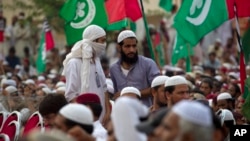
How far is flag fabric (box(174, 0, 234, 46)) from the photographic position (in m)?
17.7

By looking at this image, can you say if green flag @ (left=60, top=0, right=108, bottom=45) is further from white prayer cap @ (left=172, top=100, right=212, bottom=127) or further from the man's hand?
white prayer cap @ (left=172, top=100, right=212, bottom=127)

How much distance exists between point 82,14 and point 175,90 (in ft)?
22.2

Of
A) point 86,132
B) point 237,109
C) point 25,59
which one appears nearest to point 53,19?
point 25,59

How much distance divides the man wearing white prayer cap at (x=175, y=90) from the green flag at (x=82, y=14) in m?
6.42

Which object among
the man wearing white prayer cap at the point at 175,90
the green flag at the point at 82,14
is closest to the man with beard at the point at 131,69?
the man wearing white prayer cap at the point at 175,90

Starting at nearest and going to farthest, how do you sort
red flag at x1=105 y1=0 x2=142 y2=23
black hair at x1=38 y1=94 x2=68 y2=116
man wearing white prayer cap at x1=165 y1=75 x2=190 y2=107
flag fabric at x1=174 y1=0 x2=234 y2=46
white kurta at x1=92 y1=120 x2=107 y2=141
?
1. white kurta at x1=92 y1=120 x2=107 y2=141
2. black hair at x1=38 y1=94 x2=68 y2=116
3. man wearing white prayer cap at x1=165 y1=75 x2=190 y2=107
4. flag fabric at x1=174 y1=0 x2=234 y2=46
5. red flag at x1=105 y1=0 x2=142 y2=23

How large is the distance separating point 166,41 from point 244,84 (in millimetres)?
16664

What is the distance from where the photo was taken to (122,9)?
18891 mm

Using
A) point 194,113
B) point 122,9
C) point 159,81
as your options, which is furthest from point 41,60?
point 194,113

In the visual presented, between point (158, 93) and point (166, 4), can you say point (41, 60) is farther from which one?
point (158, 93)

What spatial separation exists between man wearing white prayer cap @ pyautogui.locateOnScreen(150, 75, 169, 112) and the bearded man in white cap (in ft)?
2.76

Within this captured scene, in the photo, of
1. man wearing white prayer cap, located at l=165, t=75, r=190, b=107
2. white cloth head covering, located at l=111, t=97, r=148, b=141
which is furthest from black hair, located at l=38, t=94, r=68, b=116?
white cloth head covering, located at l=111, t=97, r=148, b=141

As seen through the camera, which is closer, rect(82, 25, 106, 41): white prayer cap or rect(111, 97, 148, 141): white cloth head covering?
rect(111, 97, 148, 141): white cloth head covering

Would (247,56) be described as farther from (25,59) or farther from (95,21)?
(25,59)
